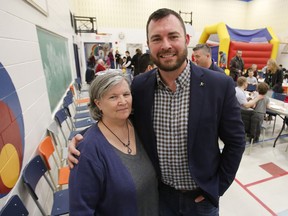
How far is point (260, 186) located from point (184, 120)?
2.22 meters

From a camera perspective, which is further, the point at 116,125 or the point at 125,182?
the point at 116,125

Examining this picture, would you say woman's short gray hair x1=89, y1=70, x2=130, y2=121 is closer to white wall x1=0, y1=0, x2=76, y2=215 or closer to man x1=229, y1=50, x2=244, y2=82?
white wall x1=0, y1=0, x2=76, y2=215

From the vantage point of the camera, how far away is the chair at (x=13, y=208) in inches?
43.4

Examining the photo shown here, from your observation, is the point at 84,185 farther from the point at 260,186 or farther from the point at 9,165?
the point at 260,186

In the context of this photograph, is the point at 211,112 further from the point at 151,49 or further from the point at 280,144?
the point at 280,144

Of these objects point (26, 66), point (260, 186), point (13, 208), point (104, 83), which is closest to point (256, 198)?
point (260, 186)

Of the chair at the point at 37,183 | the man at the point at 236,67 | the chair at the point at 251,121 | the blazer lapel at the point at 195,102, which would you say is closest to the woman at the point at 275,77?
the man at the point at 236,67

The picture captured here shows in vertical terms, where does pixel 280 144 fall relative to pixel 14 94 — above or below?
below

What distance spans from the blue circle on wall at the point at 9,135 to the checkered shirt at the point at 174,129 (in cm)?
A: 98

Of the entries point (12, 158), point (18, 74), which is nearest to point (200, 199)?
point (12, 158)

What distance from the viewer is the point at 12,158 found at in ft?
4.33

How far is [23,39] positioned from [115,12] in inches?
415

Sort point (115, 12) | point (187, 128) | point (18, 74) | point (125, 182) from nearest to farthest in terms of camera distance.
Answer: point (125, 182)
point (187, 128)
point (18, 74)
point (115, 12)

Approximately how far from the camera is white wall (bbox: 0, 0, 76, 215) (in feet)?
4.66
